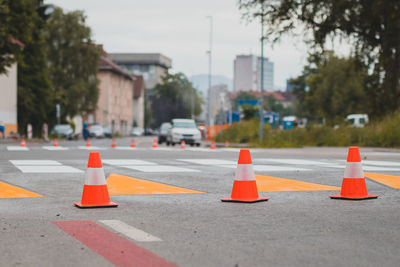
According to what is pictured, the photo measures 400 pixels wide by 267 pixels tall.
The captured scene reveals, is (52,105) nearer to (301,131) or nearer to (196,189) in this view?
(301,131)

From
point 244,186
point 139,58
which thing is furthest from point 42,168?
point 139,58

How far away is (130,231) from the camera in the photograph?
19.6 ft

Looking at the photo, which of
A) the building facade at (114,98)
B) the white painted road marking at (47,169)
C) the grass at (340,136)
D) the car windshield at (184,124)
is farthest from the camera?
the building facade at (114,98)

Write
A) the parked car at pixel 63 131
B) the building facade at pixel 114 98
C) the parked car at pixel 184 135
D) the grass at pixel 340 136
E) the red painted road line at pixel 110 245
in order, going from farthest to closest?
the building facade at pixel 114 98, the parked car at pixel 63 131, the parked car at pixel 184 135, the grass at pixel 340 136, the red painted road line at pixel 110 245

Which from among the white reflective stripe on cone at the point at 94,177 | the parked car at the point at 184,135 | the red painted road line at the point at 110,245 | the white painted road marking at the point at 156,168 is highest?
the parked car at the point at 184,135

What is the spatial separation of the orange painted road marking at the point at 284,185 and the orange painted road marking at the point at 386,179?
118 centimetres

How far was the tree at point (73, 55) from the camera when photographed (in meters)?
65.6

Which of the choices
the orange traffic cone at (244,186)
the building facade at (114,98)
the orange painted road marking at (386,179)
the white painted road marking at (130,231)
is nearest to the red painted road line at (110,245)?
the white painted road marking at (130,231)

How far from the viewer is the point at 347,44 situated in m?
31.4

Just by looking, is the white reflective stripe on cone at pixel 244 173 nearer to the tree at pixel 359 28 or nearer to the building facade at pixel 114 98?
the tree at pixel 359 28

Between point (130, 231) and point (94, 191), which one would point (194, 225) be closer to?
point (130, 231)

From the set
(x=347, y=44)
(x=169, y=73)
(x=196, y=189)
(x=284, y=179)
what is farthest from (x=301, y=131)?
(x=169, y=73)

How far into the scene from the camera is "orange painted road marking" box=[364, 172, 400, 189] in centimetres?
1090

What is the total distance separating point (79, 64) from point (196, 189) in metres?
58.3
